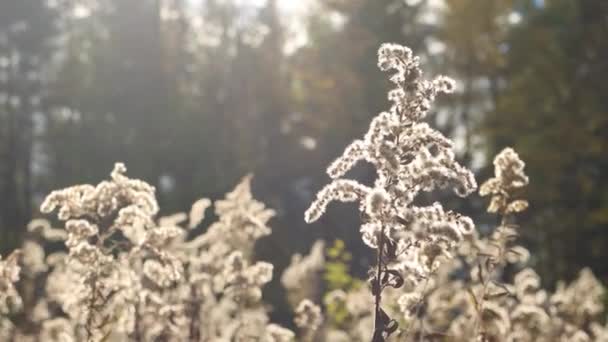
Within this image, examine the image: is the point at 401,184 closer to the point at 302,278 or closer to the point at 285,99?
the point at 302,278

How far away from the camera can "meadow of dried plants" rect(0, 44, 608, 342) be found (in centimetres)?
315

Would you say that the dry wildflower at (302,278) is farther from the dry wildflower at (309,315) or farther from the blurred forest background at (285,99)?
the blurred forest background at (285,99)

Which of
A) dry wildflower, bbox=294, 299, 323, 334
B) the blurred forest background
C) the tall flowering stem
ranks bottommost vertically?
the tall flowering stem

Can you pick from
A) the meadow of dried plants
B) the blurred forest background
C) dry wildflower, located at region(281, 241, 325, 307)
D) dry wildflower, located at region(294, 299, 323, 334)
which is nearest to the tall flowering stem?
the meadow of dried plants

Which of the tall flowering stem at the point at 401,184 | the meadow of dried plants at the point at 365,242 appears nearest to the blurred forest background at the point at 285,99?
the meadow of dried plants at the point at 365,242

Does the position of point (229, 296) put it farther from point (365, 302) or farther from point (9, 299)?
point (365, 302)

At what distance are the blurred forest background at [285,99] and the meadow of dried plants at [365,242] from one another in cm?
1323

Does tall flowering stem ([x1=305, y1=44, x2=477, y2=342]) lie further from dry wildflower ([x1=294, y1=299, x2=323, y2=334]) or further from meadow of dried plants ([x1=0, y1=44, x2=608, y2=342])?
dry wildflower ([x1=294, y1=299, x2=323, y2=334])

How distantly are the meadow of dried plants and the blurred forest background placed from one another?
13226 millimetres

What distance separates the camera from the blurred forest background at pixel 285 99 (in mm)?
22969

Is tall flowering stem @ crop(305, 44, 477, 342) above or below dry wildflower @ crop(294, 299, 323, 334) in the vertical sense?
below

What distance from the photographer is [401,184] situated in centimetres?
324

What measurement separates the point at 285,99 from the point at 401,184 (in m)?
30.0

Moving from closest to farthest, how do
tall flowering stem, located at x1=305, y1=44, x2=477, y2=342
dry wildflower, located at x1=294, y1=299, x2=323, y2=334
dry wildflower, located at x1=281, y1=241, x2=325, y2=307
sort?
tall flowering stem, located at x1=305, y1=44, x2=477, y2=342
dry wildflower, located at x1=294, y1=299, x2=323, y2=334
dry wildflower, located at x1=281, y1=241, x2=325, y2=307
